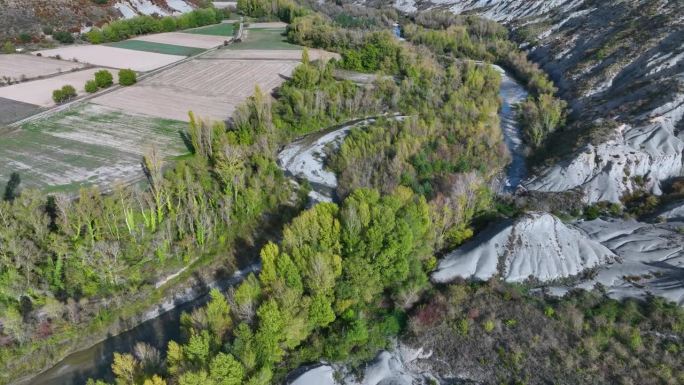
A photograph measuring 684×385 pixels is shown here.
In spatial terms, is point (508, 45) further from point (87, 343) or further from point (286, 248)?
→ point (87, 343)

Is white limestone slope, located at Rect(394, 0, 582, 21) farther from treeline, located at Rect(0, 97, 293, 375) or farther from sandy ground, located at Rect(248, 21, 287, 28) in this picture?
treeline, located at Rect(0, 97, 293, 375)

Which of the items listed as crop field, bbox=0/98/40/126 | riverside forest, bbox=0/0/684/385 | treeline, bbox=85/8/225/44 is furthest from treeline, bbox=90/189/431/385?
treeline, bbox=85/8/225/44

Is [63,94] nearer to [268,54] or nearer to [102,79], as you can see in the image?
[102,79]

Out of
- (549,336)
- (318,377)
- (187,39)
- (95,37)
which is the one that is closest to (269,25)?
(187,39)

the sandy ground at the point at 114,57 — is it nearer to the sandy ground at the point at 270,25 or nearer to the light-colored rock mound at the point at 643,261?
the sandy ground at the point at 270,25

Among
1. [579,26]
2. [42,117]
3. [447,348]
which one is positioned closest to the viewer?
[447,348]

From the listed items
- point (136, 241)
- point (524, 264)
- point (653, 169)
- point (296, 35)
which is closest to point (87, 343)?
point (136, 241)
